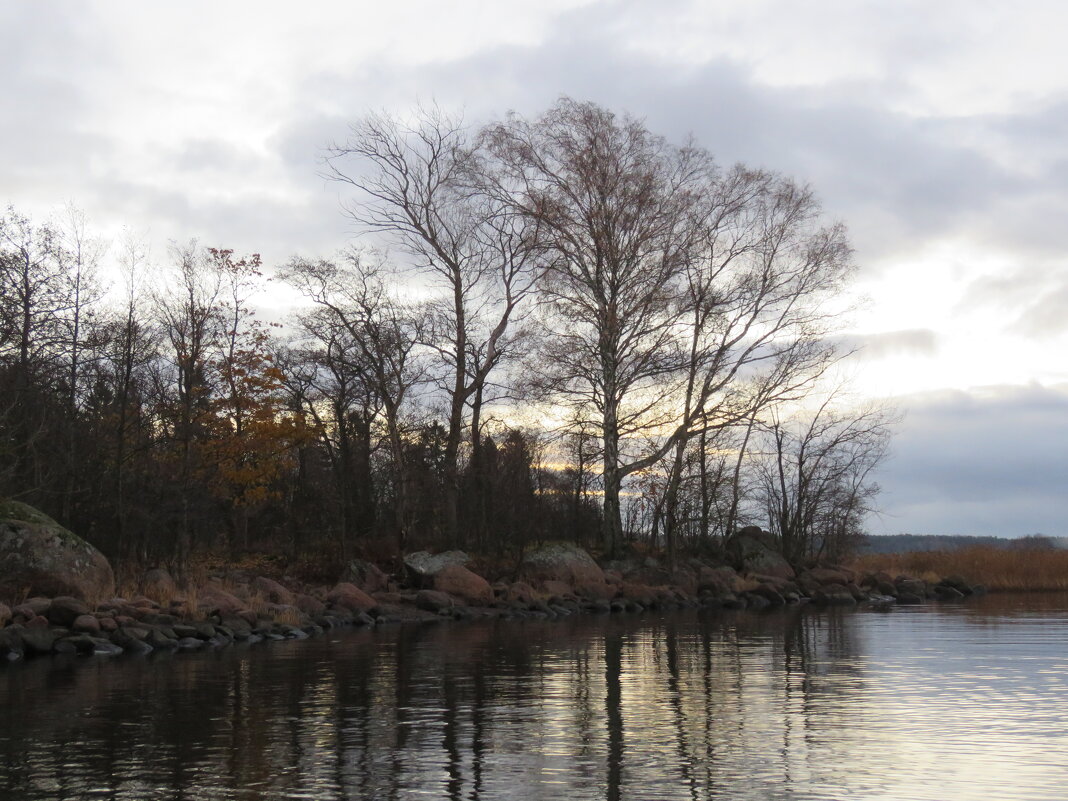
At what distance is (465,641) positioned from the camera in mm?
22172

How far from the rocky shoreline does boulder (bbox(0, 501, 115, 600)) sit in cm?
59

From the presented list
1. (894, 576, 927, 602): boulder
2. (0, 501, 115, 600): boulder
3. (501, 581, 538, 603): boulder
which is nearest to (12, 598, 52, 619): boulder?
(0, 501, 115, 600): boulder

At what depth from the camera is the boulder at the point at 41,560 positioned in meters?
22.7

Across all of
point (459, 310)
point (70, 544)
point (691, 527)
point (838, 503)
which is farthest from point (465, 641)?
point (838, 503)

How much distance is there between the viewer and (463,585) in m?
31.8

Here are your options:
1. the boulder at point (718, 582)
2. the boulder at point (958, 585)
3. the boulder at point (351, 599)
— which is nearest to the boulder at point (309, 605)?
the boulder at point (351, 599)

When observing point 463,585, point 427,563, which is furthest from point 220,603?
point 427,563

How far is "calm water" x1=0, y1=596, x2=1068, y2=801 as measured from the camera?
8562 millimetres

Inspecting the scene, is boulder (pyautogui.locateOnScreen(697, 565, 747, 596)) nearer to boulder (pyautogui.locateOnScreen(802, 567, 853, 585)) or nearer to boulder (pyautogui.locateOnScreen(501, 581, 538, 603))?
boulder (pyautogui.locateOnScreen(802, 567, 853, 585))

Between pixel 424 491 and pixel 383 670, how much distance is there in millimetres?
23585

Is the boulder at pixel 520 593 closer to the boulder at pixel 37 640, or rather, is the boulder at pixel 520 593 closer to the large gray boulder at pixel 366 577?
the large gray boulder at pixel 366 577

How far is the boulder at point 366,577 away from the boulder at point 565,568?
14.9 ft

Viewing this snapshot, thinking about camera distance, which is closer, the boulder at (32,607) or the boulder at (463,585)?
the boulder at (32,607)

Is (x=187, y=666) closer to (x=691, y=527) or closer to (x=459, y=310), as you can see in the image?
(x=459, y=310)
